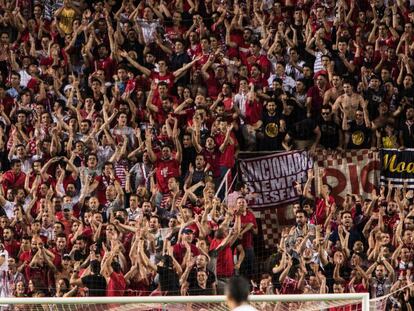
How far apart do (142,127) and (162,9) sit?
2.93 meters

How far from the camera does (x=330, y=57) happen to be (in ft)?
78.4

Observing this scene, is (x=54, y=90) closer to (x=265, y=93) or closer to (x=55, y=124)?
(x=55, y=124)

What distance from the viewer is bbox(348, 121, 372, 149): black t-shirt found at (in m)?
22.8

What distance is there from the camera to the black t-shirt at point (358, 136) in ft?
74.6

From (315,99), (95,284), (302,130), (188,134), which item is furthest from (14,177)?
(315,99)

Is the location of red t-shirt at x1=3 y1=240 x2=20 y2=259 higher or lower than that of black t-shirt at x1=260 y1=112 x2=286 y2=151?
lower

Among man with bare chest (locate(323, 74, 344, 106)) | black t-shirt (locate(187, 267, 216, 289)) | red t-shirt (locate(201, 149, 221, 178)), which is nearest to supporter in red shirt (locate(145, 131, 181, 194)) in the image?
red t-shirt (locate(201, 149, 221, 178))

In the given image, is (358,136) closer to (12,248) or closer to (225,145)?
(225,145)

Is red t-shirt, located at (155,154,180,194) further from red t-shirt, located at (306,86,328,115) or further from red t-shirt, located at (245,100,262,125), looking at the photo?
red t-shirt, located at (306,86,328,115)

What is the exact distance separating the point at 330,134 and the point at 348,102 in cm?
57

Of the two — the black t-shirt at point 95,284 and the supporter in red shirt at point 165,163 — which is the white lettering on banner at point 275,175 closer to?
the supporter in red shirt at point 165,163

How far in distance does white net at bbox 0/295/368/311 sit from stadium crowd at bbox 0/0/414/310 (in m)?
3.96

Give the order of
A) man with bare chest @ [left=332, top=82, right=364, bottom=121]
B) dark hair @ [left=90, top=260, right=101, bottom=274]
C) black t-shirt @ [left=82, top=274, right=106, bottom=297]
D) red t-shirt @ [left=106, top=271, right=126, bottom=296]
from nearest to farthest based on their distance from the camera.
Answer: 1. red t-shirt @ [left=106, top=271, right=126, bottom=296]
2. black t-shirt @ [left=82, top=274, right=106, bottom=297]
3. dark hair @ [left=90, top=260, right=101, bottom=274]
4. man with bare chest @ [left=332, top=82, right=364, bottom=121]

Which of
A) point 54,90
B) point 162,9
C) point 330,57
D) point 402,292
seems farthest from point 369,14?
point 402,292
